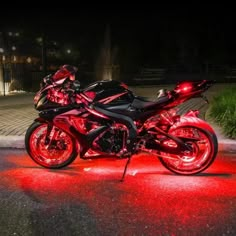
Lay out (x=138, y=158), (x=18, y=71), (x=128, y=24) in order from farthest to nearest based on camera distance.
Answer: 1. (x=128, y=24)
2. (x=18, y=71)
3. (x=138, y=158)

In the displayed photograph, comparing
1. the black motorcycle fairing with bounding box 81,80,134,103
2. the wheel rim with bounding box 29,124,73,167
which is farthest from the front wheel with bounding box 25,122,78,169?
the black motorcycle fairing with bounding box 81,80,134,103

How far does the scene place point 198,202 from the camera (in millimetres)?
4805

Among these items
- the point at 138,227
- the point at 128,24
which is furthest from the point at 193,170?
the point at 128,24

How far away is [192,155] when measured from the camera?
Result: 5809 millimetres

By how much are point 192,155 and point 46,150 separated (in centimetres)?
212

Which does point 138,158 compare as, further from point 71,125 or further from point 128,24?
point 128,24

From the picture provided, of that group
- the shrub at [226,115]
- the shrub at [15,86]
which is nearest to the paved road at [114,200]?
the shrub at [226,115]

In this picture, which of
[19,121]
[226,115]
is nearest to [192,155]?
[226,115]

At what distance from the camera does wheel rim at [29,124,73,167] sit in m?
Result: 6.09

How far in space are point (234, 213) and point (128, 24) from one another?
99.8ft

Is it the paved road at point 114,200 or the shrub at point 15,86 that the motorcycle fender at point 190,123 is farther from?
the shrub at point 15,86

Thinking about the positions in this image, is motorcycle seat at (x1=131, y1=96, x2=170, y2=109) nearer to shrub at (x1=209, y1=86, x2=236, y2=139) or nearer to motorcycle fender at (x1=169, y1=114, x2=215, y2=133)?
motorcycle fender at (x1=169, y1=114, x2=215, y2=133)

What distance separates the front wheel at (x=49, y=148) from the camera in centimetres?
609

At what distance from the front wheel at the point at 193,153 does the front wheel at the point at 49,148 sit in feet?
4.46
